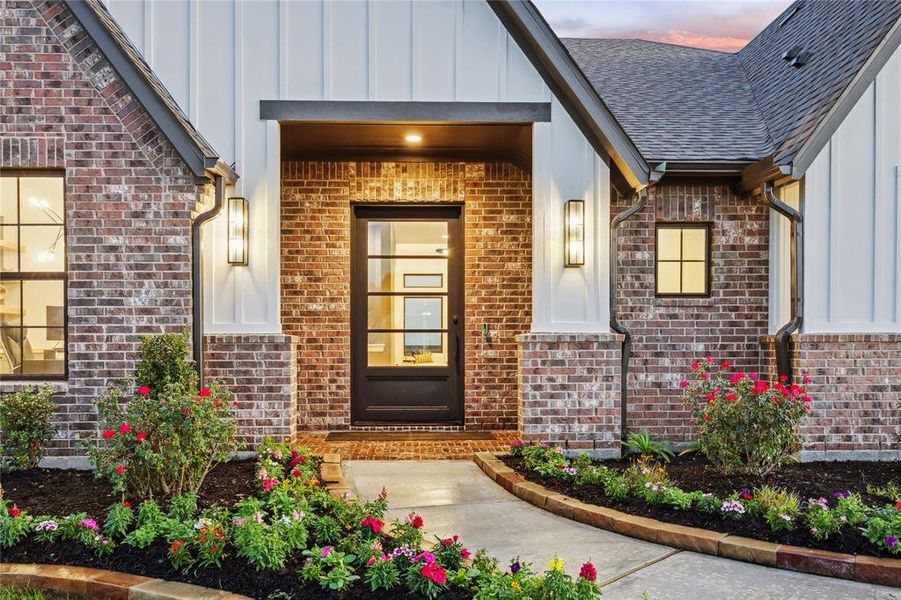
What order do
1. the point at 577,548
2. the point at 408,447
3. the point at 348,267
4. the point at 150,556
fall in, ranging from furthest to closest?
the point at 348,267 → the point at 408,447 → the point at 577,548 → the point at 150,556

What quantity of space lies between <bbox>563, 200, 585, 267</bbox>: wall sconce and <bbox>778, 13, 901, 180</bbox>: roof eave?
1.88 meters

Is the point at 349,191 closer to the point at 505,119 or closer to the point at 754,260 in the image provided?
the point at 505,119

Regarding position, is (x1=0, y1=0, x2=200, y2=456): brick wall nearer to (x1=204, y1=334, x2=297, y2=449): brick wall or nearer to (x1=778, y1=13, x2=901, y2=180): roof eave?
(x1=204, y1=334, x2=297, y2=449): brick wall

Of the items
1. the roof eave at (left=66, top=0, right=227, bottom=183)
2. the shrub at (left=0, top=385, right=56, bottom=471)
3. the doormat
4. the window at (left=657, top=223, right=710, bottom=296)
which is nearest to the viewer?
the shrub at (left=0, top=385, right=56, bottom=471)

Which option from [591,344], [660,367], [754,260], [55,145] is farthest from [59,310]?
[754,260]

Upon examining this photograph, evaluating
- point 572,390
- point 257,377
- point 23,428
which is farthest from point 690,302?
point 23,428

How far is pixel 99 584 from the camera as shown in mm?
3406

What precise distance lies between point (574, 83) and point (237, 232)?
3.46 m

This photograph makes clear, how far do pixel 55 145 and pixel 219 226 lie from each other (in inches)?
59.5

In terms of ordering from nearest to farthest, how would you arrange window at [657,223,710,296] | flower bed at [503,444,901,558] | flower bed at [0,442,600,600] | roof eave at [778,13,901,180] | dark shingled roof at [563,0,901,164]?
flower bed at [0,442,600,600]
flower bed at [503,444,901,558]
roof eave at [778,13,901,180]
dark shingled roof at [563,0,901,164]
window at [657,223,710,296]

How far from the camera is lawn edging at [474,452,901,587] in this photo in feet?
12.5

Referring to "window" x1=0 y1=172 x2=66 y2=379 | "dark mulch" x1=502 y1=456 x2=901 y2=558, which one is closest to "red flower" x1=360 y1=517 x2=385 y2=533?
"dark mulch" x1=502 y1=456 x2=901 y2=558

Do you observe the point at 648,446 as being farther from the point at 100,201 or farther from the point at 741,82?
the point at 100,201

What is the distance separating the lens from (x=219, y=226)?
635cm
